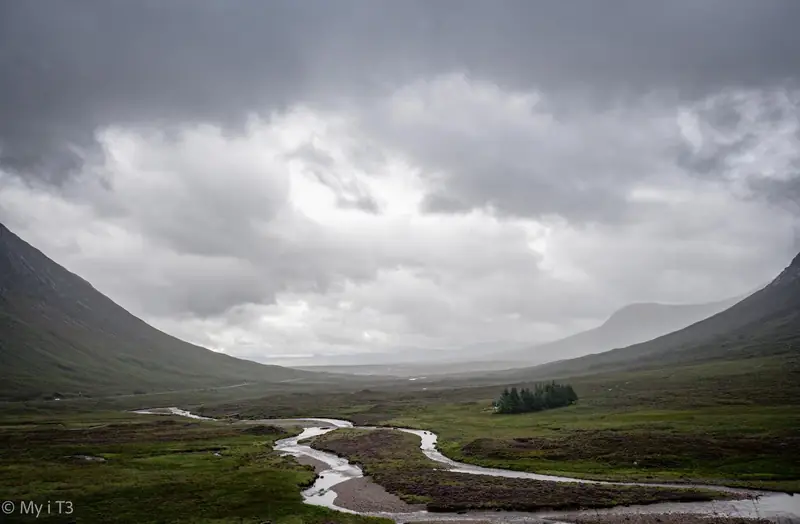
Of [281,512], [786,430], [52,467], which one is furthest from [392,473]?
[786,430]

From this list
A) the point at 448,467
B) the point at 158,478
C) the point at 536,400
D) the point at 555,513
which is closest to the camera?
the point at 555,513

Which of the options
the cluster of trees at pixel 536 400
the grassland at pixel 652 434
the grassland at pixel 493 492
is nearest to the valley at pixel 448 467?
the grassland at pixel 493 492

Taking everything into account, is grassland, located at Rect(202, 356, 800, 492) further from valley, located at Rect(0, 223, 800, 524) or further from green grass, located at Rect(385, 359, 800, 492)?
valley, located at Rect(0, 223, 800, 524)

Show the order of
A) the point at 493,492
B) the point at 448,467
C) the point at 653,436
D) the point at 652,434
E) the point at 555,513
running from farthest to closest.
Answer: the point at 652,434 < the point at 653,436 < the point at 448,467 < the point at 493,492 < the point at 555,513

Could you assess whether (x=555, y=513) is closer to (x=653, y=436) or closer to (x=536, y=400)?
(x=653, y=436)

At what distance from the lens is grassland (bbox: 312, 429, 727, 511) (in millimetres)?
53719

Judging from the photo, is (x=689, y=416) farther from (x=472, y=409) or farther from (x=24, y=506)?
(x=24, y=506)

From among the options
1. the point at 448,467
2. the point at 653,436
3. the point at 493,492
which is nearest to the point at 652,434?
the point at 653,436

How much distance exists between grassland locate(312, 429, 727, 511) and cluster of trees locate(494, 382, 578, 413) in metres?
65.7

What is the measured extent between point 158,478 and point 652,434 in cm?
7284

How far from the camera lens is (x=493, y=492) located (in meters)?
58.5

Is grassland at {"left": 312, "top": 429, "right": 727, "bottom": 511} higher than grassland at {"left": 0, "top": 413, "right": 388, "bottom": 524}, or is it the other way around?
grassland at {"left": 0, "top": 413, "right": 388, "bottom": 524}

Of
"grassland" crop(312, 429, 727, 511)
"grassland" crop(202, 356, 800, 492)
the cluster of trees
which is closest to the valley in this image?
"grassland" crop(312, 429, 727, 511)

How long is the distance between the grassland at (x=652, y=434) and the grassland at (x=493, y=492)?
809 centimetres
